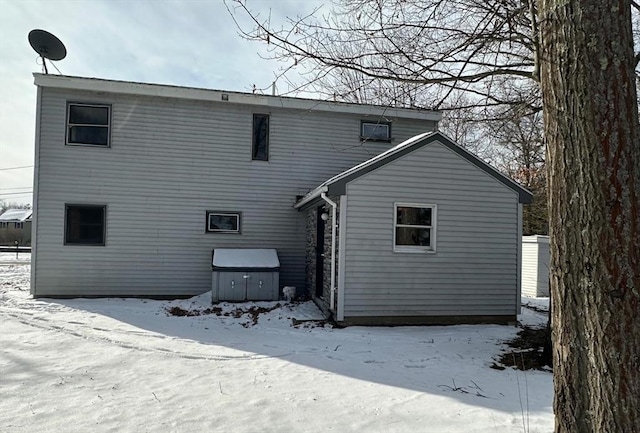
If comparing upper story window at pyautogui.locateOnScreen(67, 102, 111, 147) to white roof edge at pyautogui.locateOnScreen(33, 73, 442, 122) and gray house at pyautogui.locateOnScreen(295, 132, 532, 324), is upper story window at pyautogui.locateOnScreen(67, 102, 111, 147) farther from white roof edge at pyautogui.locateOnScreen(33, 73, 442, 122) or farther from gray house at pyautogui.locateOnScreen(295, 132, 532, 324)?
gray house at pyautogui.locateOnScreen(295, 132, 532, 324)

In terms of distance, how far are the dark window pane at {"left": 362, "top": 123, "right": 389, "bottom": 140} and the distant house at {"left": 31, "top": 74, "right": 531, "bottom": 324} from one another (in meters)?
0.04

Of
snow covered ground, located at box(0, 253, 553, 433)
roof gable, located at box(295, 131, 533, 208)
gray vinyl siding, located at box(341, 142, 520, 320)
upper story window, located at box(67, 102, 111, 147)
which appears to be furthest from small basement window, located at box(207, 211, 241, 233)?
gray vinyl siding, located at box(341, 142, 520, 320)

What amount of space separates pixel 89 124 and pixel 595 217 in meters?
11.6

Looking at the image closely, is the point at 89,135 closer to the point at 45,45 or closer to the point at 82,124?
the point at 82,124

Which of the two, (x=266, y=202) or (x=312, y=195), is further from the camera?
(x=266, y=202)

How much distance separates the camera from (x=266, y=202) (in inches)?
458

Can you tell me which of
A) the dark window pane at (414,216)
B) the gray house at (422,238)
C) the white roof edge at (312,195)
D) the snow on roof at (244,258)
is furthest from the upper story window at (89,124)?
the dark window pane at (414,216)

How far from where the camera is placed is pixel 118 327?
25.7ft

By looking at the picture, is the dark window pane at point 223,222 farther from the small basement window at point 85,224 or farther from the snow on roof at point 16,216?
the snow on roof at point 16,216

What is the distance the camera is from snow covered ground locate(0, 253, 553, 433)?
3867mm

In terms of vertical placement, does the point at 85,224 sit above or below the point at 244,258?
above

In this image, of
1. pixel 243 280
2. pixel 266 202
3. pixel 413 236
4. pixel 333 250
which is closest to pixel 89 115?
pixel 266 202

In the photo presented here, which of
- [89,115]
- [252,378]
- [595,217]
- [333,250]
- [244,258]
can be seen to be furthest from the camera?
[89,115]

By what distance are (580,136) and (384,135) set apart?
1058cm
